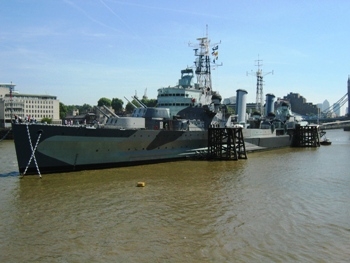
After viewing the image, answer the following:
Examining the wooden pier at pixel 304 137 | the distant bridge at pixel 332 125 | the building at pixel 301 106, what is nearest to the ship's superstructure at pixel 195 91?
the wooden pier at pixel 304 137

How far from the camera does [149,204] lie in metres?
13.3

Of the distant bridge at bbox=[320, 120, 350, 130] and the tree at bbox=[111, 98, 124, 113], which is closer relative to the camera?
the distant bridge at bbox=[320, 120, 350, 130]

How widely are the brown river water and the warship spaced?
1.34 metres

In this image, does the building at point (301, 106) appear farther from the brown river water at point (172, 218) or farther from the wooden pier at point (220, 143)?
the brown river water at point (172, 218)

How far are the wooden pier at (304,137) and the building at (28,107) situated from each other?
64226 mm

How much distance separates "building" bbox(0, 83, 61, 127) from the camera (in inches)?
3489

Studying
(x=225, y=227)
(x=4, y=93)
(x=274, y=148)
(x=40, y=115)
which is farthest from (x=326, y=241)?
(x=4, y=93)

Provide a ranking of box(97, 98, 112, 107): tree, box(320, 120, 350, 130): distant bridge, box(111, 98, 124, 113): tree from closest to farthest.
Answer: box(320, 120, 350, 130): distant bridge, box(111, 98, 124, 113): tree, box(97, 98, 112, 107): tree

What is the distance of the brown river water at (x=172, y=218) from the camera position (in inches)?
338

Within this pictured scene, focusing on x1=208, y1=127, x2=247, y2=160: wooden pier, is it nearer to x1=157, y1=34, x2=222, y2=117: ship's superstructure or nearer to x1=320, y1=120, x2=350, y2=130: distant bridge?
x1=157, y1=34, x2=222, y2=117: ship's superstructure

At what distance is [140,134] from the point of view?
22.8 meters

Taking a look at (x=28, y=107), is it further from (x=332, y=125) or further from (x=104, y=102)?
(x=332, y=125)

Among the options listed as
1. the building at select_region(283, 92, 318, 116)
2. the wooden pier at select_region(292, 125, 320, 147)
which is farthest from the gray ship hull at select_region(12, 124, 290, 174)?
the building at select_region(283, 92, 318, 116)

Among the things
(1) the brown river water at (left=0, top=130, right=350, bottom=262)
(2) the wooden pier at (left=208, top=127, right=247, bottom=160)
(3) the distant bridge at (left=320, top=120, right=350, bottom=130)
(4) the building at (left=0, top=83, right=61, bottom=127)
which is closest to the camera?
(1) the brown river water at (left=0, top=130, right=350, bottom=262)
